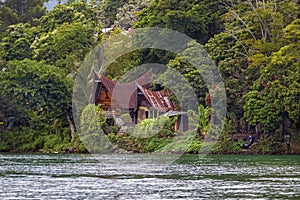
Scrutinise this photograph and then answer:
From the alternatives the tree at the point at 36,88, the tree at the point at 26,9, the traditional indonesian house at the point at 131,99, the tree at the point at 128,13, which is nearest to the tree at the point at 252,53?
the traditional indonesian house at the point at 131,99

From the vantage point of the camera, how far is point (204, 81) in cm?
4941

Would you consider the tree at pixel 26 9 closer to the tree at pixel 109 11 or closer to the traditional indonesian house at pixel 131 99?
the tree at pixel 109 11

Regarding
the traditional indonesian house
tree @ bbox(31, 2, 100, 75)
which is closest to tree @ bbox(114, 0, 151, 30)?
tree @ bbox(31, 2, 100, 75)

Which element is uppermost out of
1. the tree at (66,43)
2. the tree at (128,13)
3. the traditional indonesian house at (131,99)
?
the tree at (128,13)

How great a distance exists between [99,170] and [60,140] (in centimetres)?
2086

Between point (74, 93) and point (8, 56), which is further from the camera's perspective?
point (8, 56)

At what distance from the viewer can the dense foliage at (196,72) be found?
4600 centimetres

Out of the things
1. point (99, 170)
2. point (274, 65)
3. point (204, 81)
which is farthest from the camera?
point (204, 81)

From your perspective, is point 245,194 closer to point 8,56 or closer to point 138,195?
point 138,195

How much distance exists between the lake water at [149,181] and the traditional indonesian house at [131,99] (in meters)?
17.1

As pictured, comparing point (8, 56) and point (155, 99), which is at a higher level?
point (8, 56)

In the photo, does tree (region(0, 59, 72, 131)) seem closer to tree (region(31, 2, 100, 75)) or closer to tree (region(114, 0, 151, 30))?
tree (region(31, 2, 100, 75))

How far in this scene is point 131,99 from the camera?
173 ft

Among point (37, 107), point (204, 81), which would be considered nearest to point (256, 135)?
point (204, 81)
